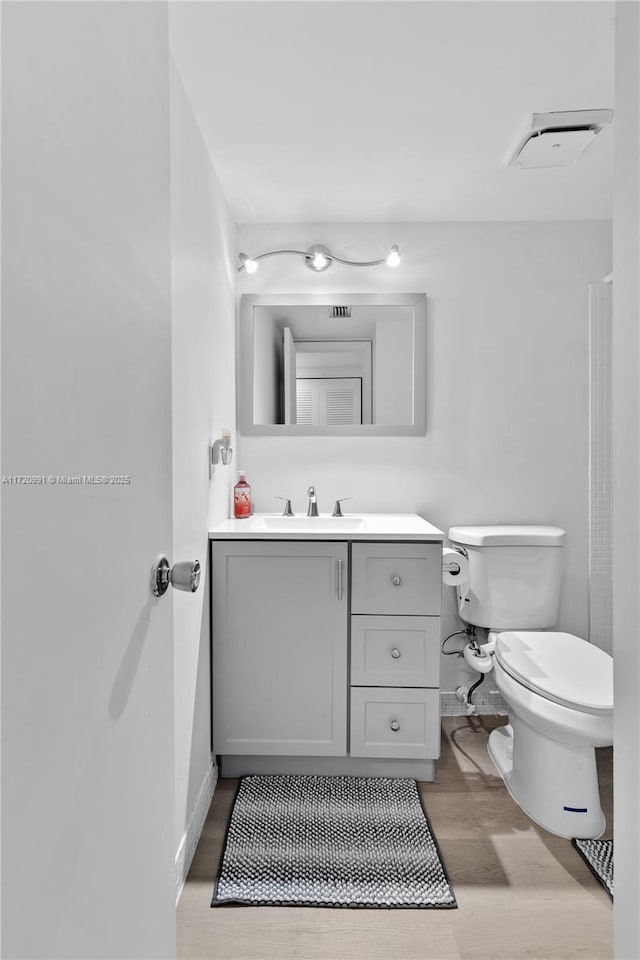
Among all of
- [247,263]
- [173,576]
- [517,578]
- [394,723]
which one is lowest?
[394,723]

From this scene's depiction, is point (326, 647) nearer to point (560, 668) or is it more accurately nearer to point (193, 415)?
point (560, 668)

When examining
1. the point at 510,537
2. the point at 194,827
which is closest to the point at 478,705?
the point at 510,537

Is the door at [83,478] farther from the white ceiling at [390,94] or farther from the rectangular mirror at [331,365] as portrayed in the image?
the rectangular mirror at [331,365]

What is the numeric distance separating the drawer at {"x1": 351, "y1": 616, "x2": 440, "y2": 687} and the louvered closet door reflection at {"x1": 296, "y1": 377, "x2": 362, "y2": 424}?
975mm

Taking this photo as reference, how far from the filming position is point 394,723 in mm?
1995

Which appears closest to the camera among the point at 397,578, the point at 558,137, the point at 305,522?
the point at 558,137

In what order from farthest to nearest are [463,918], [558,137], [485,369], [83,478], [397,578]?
[485,369] → [397,578] → [558,137] → [463,918] → [83,478]

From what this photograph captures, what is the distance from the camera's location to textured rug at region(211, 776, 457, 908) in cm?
150

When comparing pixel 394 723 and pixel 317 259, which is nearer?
pixel 394 723

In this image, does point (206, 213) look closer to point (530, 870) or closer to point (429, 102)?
point (429, 102)

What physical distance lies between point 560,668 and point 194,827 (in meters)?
1.25

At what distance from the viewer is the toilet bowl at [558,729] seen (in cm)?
165

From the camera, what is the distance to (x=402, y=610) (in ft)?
6.55

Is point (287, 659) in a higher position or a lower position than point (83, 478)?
lower
